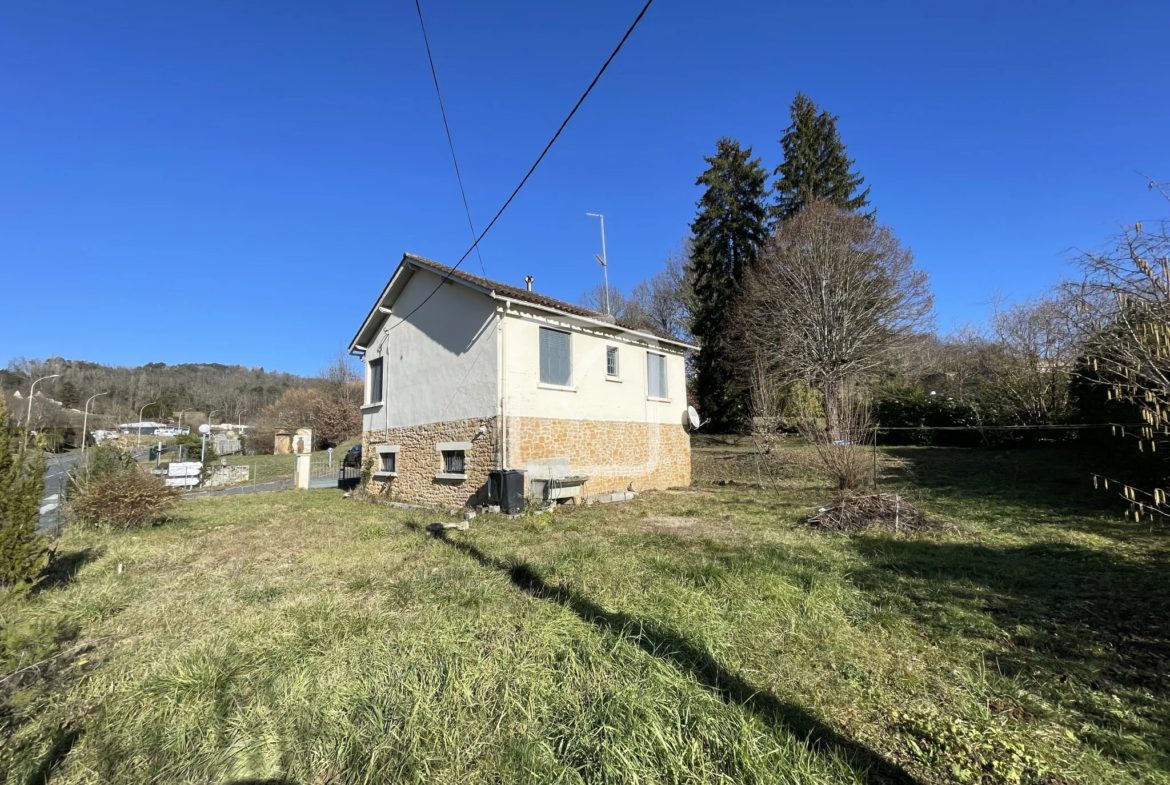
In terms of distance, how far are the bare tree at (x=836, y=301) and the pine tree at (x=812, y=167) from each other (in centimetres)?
540

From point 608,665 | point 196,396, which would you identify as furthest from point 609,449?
point 196,396

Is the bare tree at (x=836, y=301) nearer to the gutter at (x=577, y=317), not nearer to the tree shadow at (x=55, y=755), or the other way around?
the gutter at (x=577, y=317)

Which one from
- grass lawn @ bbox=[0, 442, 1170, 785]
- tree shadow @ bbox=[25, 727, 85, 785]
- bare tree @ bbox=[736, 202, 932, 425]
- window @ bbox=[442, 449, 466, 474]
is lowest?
tree shadow @ bbox=[25, 727, 85, 785]

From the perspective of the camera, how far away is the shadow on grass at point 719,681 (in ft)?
8.08

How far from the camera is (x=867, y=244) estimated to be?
23.5m

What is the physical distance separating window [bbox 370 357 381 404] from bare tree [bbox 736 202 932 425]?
1642 cm

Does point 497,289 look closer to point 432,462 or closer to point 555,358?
point 555,358

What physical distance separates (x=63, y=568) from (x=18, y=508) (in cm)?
231

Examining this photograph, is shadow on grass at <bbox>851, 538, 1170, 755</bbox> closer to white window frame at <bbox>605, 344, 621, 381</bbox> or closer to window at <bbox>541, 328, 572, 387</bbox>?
window at <bbox>541, 328, 572, 387</bbox>

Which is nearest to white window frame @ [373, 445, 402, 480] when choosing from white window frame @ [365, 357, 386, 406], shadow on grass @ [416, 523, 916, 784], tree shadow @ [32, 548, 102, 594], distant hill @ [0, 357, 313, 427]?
white window frame @ [365, 357, 386, 406]

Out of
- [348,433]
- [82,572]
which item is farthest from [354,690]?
[348,433]

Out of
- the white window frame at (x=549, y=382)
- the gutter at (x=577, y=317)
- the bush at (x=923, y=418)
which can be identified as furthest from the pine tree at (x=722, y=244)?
the white window frame at (x=549, y=382)

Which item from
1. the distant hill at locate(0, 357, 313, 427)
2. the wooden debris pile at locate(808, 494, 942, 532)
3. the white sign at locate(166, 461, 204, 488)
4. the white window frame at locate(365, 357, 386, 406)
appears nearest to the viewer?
the wooden debris pile at locate(808, 494, 942, 532)

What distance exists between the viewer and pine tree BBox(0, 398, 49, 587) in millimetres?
4965
